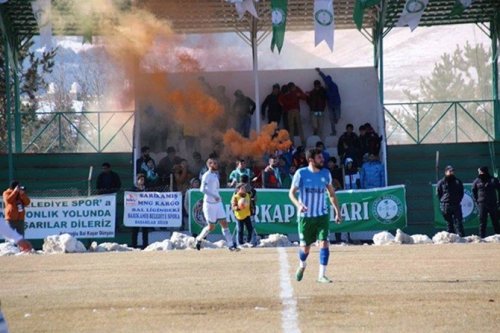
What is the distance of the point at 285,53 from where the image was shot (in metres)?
61.3

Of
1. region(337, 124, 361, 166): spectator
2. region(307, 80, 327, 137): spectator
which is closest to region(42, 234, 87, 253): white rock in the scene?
region(337, 124, 361, 166): spectator

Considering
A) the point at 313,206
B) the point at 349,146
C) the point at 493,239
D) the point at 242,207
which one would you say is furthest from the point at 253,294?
the point at 349,146

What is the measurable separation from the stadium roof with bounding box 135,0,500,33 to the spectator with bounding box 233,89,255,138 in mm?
2524

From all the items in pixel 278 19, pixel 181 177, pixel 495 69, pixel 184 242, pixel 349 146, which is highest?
pixel 278 19

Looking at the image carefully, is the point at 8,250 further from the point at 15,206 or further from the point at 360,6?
the point at 360,6

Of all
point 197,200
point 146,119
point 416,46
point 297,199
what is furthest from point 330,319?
point 416,46

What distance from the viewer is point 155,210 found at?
34.3 meters

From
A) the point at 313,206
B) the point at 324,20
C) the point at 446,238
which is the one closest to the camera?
the point at 313,206

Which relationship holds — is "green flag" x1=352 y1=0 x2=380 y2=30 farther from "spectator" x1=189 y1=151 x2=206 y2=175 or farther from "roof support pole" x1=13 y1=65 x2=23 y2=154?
"roof support pole" x1=13 y1=65 x2=23 y2=154

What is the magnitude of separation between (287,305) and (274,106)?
2501 centimetres

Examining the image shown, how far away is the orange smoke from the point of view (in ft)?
123

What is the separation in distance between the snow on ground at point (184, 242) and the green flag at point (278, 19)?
650cm

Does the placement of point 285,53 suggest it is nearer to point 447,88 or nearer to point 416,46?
point 447,88

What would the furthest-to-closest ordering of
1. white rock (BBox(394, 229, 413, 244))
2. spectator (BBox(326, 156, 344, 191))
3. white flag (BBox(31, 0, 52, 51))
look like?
white flag (BBox(31, 0, 52, 51)), spectator (BBox(326, 156, 344, 191)), white rock (BBox(394, 229, 413, 244))
